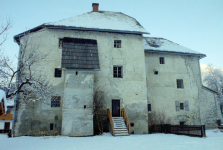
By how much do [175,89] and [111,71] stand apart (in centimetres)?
819

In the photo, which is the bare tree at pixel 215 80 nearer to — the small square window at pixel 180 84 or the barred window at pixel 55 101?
the small square window at pixel 180 84

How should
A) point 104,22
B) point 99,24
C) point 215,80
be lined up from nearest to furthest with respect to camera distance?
point 99,24 < point 104,22 < point 215,80

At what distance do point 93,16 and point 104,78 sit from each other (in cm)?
739

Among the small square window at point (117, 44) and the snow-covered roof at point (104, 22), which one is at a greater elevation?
the snow-covered roof at point (104, 22)

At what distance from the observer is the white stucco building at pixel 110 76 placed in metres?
14.5

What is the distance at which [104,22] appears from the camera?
18.2 meters

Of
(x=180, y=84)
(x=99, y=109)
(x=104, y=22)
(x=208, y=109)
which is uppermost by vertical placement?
(x=104, y=22)

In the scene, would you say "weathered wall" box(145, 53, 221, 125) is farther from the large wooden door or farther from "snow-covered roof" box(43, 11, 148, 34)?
the large wooden door

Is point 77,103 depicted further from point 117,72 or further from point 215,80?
point 215,80

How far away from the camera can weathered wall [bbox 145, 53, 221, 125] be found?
62.8 ft

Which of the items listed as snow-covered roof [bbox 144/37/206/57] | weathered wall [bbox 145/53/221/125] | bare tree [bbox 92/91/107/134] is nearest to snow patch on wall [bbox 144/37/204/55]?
snow-covered roof [bbox 144/37/206/57]

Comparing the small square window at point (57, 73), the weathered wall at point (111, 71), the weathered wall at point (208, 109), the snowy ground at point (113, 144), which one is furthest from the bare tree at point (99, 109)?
the weathered wall at point (208, 109)

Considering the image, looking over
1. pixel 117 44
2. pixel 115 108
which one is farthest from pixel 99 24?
pixel 115 108

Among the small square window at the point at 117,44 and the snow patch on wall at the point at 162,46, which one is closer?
the small square window at the point at 117,44
